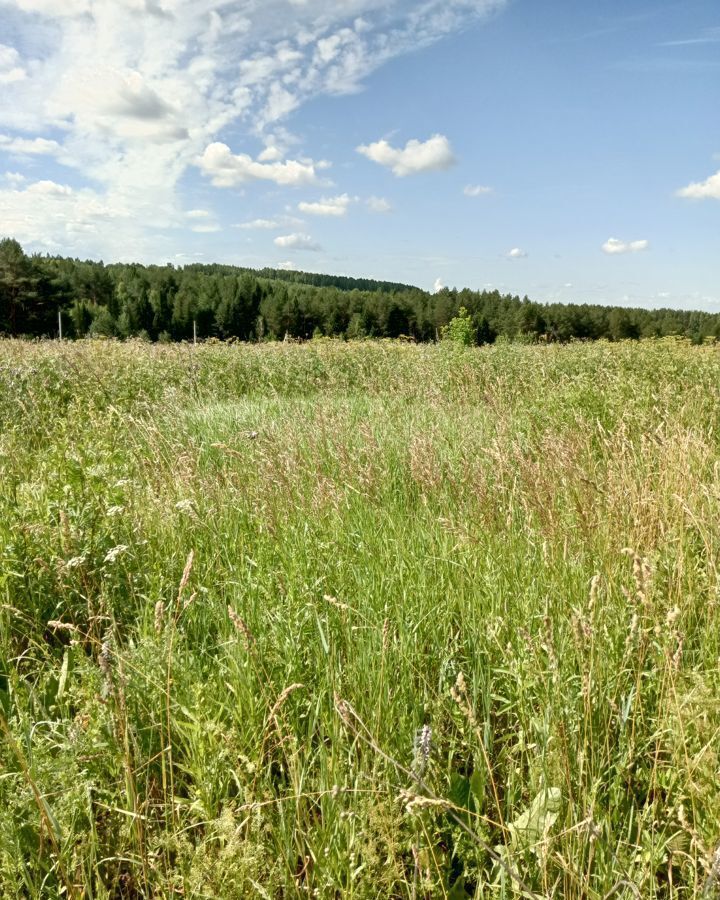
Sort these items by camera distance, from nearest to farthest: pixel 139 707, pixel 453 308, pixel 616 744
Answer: pixel 616 744
pixel 139 707
pixel 453 308

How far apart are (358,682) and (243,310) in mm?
89038

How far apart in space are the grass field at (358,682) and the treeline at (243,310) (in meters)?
58.4

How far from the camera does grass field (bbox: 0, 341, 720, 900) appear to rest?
4.33ft

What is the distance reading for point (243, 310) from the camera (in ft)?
282

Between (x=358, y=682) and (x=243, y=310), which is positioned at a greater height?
(x=243, y=310)

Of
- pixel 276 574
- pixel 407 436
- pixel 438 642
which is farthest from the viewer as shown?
pixel 407 436

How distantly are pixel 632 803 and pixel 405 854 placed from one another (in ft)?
2.05

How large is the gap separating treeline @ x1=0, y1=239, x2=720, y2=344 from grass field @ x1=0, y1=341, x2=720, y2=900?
58388 millimetres

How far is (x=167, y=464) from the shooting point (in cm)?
434

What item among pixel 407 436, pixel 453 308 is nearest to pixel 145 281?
pixel 453 308

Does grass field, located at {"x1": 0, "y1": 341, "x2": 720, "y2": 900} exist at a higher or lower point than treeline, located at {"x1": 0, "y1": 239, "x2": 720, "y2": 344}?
lower

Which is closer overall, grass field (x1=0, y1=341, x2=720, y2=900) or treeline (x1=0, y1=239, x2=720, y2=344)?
grass field (x1=0, y1=341, x2=720, y2=900)

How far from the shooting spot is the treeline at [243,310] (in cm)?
5675

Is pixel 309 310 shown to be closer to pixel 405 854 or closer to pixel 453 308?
pixel 453 308
